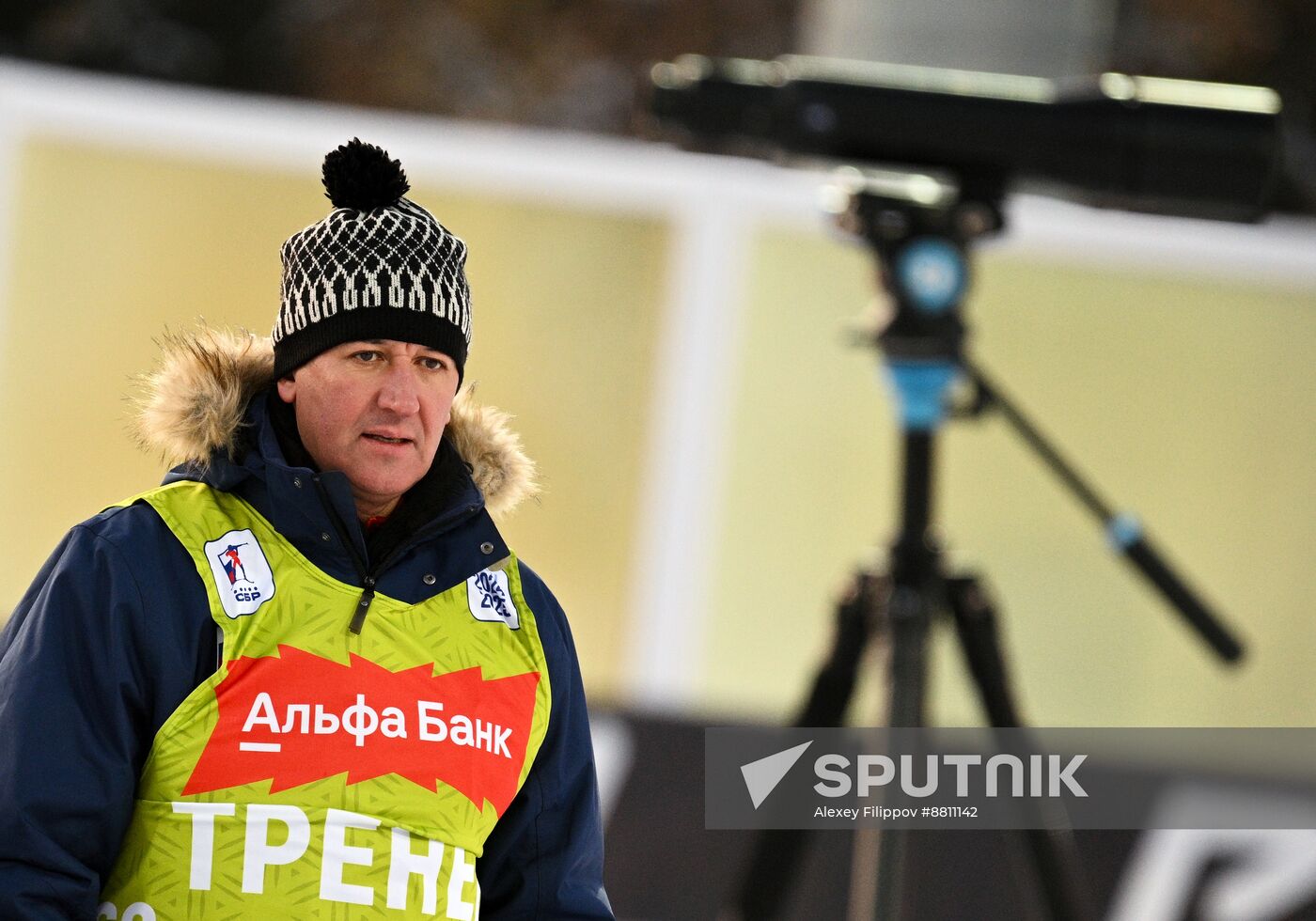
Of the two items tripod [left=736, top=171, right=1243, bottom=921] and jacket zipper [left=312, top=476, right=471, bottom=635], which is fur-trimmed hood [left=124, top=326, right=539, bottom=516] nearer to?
jacket zipper [left=312, top=476, right=471, bottom=635]

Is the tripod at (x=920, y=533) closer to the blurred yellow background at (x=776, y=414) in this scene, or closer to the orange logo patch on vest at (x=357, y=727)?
the orange logo patch on vest at (x=357, y=727)

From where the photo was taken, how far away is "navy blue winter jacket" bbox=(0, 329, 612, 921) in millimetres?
1526

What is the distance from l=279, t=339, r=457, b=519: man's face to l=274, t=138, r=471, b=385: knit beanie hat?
2 cm

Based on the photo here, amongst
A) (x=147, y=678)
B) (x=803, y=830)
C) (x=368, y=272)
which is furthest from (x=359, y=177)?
(x=803, y=830)

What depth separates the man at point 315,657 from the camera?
1.57m

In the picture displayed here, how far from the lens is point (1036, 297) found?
15.0 ft

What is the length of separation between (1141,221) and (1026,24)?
729 mm

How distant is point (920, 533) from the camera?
108 inches

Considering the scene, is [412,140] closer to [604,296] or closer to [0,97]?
[604,296]

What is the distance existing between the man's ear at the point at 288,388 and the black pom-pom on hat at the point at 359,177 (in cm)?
18

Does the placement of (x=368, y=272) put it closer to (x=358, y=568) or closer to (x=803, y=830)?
(x=358, y=568)

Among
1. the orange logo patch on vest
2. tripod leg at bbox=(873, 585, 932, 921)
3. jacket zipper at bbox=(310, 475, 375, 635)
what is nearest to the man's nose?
jacket zipper at bbox=(310, 475, 375, 635)

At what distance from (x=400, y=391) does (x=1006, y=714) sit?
1307 mm

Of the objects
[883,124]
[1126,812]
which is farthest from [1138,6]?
[883,124]
